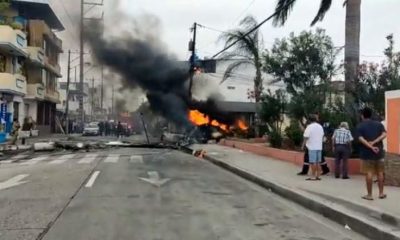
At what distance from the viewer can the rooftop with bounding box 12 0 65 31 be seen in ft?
164

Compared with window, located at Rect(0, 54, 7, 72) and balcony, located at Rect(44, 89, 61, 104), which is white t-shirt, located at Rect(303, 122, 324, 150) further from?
balcony, located at Rect(44, 89, 61, 104)

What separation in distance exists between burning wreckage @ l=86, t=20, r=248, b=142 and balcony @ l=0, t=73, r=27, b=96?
357 inches

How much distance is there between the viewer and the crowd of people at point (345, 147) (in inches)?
393

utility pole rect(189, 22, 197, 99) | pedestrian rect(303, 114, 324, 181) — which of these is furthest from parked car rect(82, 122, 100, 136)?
pedestrian rect(303, 114, 324, 181)

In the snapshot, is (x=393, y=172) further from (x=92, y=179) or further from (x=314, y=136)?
(x=92, y=179)

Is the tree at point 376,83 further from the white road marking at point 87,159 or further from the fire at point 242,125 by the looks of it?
the fire at point 242,125

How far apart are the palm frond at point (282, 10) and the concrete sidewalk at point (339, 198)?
249 inches

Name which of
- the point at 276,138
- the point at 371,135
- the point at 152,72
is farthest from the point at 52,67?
the point at 371,135

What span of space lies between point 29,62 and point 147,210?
41438mm

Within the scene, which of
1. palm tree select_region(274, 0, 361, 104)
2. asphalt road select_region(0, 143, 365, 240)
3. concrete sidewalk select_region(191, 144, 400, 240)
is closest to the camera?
asphalt road select_region(0, 143, 365, 240)

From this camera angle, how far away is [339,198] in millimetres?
10508

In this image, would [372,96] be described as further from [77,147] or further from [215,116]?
[215,116]

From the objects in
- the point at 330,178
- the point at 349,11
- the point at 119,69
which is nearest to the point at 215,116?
the point at 119,69

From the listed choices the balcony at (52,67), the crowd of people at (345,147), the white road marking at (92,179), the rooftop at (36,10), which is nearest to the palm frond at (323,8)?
the crowd of people at (345,147)
